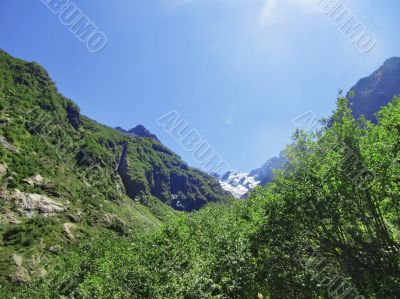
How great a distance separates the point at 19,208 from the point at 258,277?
124 m

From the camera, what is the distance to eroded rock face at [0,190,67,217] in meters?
132

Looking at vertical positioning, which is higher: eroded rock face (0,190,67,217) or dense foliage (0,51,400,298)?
dense foliage (0,51,400,298)

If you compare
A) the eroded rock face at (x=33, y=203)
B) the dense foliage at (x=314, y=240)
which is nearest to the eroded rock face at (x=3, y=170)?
the eroded rock face at (x=33, y=203)

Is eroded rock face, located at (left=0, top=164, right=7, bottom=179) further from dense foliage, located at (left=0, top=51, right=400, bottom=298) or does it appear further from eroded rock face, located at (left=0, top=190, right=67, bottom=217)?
dense foliage, located at (left=0, top=51, right=400, bottom=298)

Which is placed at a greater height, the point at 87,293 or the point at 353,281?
the point at 353,281

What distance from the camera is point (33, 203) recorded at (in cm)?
13925

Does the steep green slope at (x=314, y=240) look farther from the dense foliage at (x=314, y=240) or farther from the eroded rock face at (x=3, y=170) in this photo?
the eroded rock face at (x=3, y=170)

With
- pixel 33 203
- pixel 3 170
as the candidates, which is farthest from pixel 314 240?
pixel 3 170

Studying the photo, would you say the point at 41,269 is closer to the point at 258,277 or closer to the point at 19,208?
the point at 19,208

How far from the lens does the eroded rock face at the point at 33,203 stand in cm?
13175

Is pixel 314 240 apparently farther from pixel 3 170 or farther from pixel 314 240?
pixel 3 170

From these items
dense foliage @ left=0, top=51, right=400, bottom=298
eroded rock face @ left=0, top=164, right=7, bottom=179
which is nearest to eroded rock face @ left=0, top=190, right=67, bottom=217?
eroded rock face @ left=0, top=164, right=7, bottom=179

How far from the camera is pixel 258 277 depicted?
32.8m

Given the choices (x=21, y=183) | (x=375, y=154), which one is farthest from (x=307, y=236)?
(x=21, y=183)
